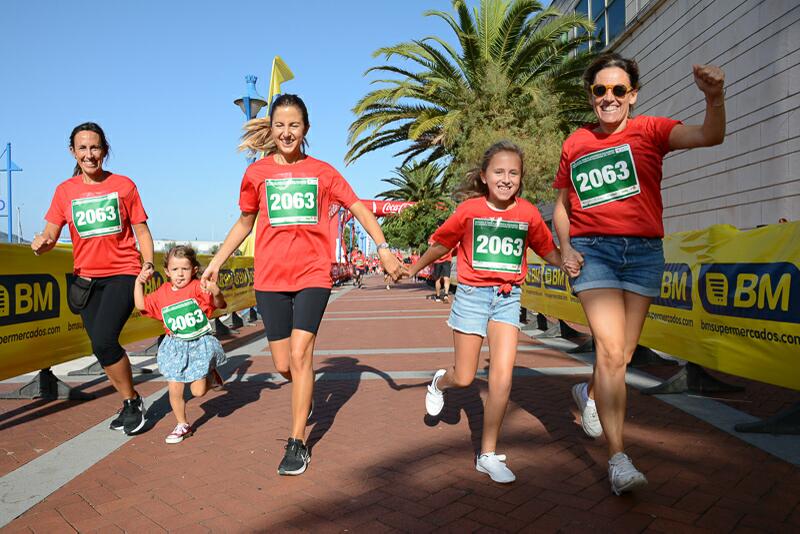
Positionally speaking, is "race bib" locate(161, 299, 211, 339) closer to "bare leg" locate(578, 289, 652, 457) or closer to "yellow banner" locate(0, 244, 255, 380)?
"yellow banner" locate(0, 244, 255, 380)

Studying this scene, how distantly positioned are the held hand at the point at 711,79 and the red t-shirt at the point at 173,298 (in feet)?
11.4

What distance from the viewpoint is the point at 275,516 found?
2783 millimetres

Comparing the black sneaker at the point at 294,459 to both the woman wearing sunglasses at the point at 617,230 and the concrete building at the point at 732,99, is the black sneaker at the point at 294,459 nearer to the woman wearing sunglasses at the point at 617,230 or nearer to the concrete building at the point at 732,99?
the woman wearing sunglasses at the point at 617,230

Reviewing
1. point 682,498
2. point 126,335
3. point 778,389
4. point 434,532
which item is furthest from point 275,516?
point 126,335

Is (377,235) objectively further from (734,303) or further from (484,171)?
(734,303)

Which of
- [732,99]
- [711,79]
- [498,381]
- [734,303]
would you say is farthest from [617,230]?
[732,99]

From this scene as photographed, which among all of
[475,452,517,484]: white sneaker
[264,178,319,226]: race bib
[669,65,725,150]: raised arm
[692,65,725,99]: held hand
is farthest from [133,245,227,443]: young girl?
[692,65,725,99]: held hand

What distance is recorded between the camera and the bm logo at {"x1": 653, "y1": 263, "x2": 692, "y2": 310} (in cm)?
510

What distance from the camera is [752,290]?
4238 mm

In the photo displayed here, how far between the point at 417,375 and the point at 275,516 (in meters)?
3.52

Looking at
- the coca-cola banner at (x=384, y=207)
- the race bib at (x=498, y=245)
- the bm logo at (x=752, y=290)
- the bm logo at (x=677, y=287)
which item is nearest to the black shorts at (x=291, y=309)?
the race bib at (x=498, y=245)

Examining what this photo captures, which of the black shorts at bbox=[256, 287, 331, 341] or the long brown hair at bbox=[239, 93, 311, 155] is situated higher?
the long brown hair at bbox=[239, 93, 311, 155]

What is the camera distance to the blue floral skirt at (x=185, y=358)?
4246 millimetres

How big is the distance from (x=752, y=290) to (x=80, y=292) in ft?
15.8
